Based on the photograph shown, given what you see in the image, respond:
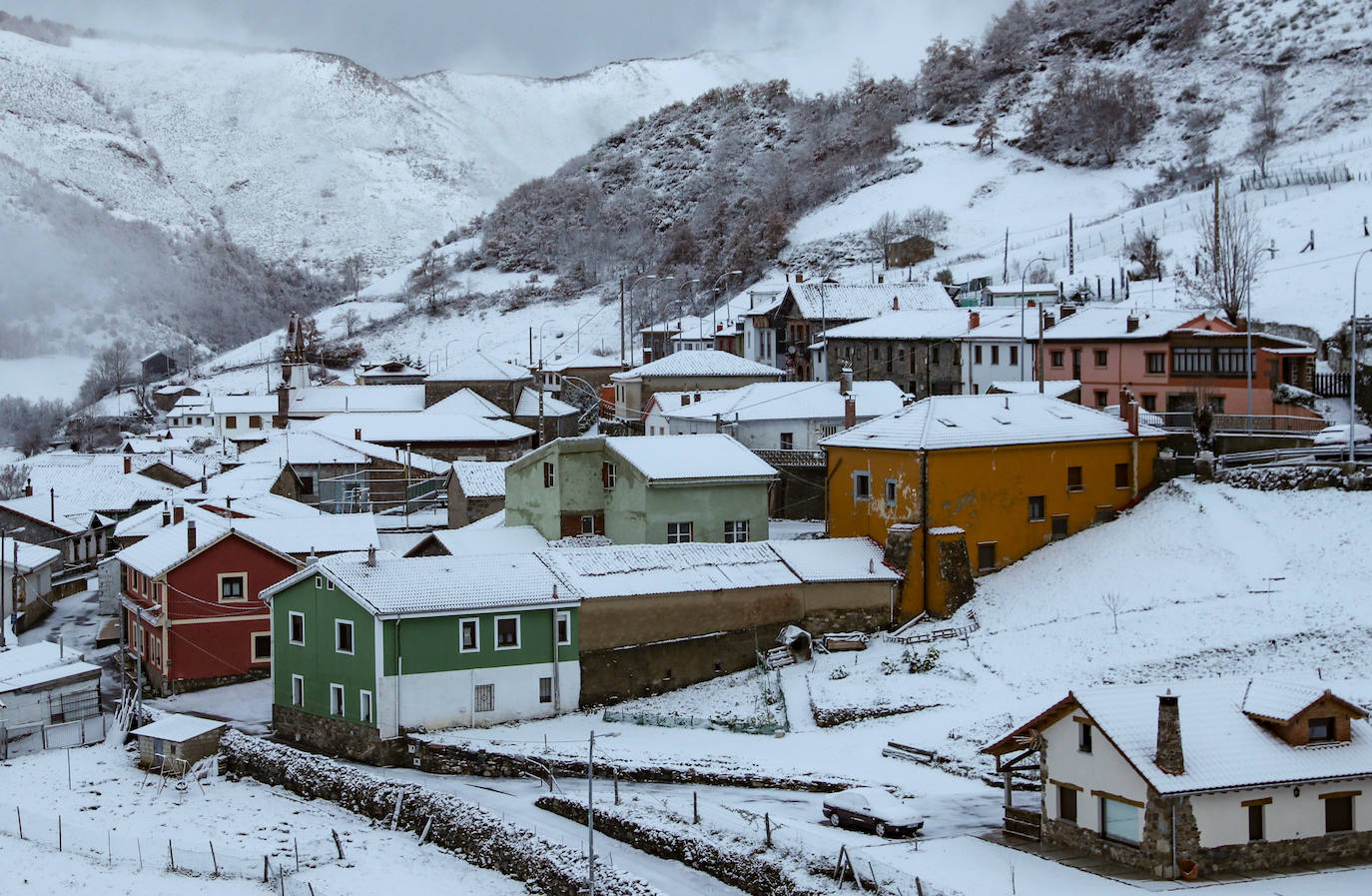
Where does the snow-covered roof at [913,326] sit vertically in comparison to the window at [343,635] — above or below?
above

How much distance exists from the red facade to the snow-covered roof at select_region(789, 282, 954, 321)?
34.8 metres

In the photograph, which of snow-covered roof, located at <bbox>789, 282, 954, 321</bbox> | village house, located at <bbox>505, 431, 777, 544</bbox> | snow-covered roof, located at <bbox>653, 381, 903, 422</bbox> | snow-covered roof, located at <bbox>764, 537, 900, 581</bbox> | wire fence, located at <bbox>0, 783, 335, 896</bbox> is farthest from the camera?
snow-covered roof, located at <bbox>789, 282, 954, 321</bbox>

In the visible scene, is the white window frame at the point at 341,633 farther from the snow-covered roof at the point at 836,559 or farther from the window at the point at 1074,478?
the window at the point at 1074,478

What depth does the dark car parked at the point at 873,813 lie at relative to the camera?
22.8 m

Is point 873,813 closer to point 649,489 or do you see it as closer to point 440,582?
point 440,582

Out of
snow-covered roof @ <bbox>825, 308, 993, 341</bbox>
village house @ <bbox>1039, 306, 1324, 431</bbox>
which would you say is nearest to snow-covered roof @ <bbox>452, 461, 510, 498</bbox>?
snow-covered roof @ <bbox>825, 308, 993, 341</bbox>

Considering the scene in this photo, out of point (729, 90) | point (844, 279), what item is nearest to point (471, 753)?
point (844, 279)

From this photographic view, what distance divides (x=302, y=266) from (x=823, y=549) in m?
166

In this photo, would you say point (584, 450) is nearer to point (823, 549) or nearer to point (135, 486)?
point (823, 549)

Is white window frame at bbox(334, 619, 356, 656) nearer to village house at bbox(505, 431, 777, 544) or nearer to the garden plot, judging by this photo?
the garden plot

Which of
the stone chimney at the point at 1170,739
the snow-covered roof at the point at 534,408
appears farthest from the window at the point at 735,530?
the snow-covered roof at the point at 534,408

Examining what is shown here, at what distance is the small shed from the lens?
105 feet

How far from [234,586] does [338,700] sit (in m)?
8.12

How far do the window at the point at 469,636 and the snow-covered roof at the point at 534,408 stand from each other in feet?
141
